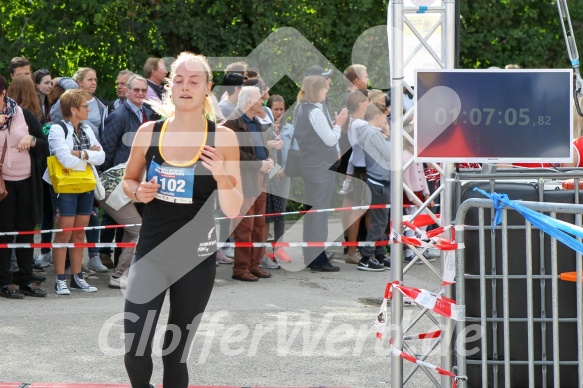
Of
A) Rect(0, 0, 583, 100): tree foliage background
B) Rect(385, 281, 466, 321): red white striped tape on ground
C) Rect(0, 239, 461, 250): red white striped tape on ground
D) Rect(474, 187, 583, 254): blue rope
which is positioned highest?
Rect(0, 0, 583, 100): tree foliage background

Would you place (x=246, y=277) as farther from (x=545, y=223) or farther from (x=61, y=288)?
(x=545, y=223)

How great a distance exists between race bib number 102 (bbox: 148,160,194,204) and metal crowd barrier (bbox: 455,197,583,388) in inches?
60.2

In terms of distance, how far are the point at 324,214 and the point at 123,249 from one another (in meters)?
2.40

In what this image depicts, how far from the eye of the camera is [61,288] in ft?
31.7

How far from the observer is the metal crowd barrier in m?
5.38

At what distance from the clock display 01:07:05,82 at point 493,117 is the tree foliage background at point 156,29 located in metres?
11.3

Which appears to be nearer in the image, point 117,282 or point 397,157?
point 397,157

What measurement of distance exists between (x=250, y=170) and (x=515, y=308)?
5.54m

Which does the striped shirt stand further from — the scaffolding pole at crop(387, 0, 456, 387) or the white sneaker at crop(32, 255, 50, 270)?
the scaffolding pole at crop(387, 0, 456, 387)

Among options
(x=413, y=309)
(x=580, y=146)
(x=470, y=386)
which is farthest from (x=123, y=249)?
(x=470, y=386)

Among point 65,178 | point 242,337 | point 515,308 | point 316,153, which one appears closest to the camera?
point 515,308

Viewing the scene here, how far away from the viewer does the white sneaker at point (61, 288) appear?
31.6 feet

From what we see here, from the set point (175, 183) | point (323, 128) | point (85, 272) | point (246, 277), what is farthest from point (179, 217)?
point (323, 128)

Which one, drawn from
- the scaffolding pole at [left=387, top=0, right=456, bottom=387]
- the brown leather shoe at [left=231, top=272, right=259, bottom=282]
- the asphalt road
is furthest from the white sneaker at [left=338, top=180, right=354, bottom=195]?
the scaffolding pole at [left=387, top=0, right=456, bottom=387]
